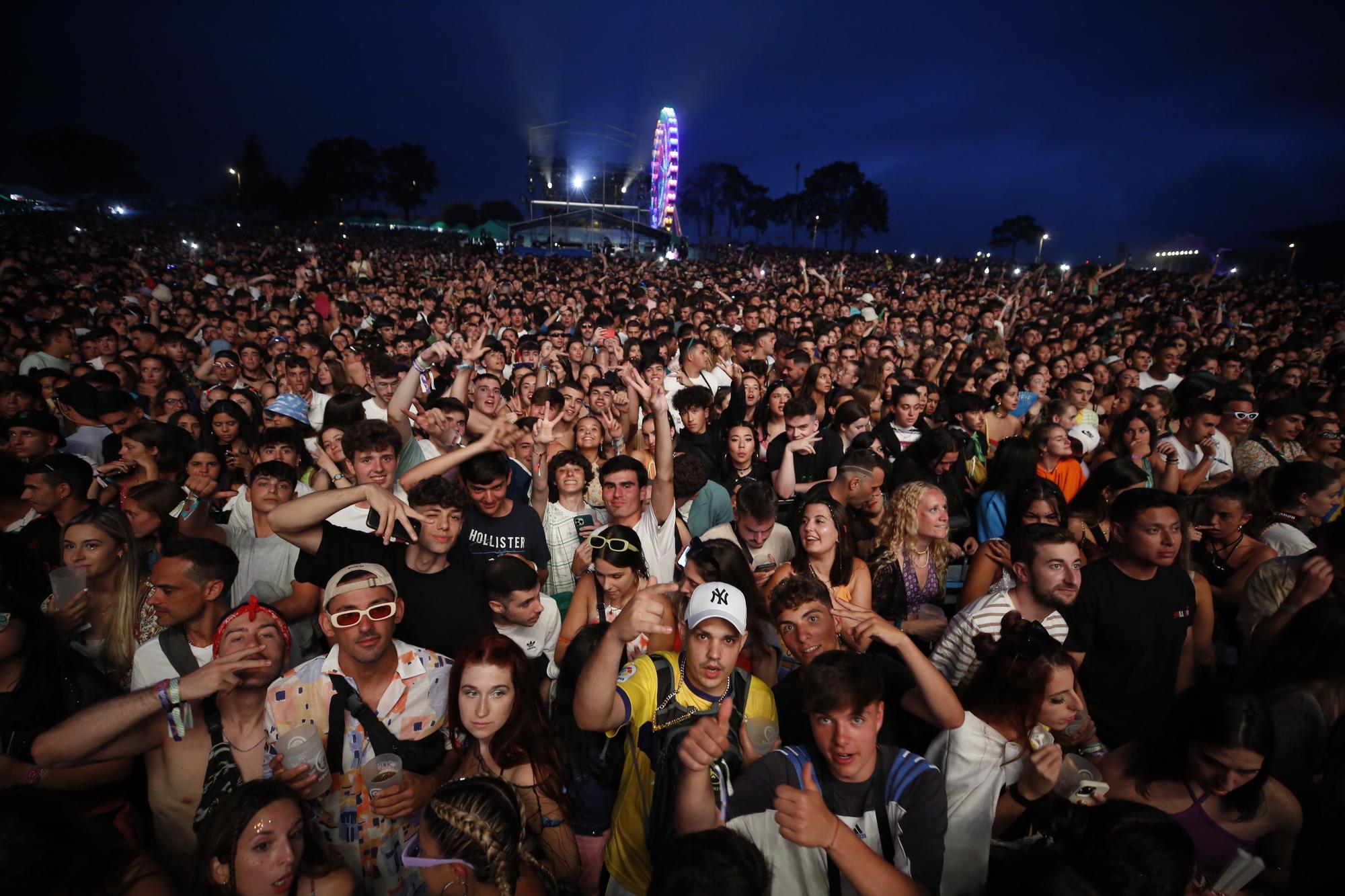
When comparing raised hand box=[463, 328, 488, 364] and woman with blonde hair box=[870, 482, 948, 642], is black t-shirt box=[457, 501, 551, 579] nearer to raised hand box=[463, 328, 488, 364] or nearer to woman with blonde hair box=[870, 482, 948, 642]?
→ woman with blonde hair box=[870, 482, 948, 642]

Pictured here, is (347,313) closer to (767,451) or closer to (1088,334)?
(767,451)

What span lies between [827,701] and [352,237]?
56628 mm

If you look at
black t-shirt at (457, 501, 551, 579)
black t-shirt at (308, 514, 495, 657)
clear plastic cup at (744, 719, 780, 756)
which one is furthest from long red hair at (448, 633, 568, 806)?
black t-shirt at (457, 501, 551, 579)

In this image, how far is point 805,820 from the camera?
5.88ft

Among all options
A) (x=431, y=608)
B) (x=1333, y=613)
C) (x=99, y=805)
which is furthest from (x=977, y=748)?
(x=99, y=805)

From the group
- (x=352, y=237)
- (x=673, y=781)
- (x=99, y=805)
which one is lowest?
(x=99, y=805)

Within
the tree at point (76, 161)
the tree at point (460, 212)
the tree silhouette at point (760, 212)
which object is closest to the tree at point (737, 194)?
the tree silhouette at point (760, 212)

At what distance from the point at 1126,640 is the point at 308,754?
3788 millimetres

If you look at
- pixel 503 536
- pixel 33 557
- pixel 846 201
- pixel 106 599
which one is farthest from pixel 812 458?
pixel 846 201

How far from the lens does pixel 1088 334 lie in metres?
11.9

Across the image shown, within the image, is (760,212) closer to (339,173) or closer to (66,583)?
(339,173)

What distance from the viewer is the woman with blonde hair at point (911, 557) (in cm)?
365

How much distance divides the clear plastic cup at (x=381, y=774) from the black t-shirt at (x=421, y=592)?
2.63 ft

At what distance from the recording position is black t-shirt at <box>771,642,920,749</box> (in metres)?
2.58
